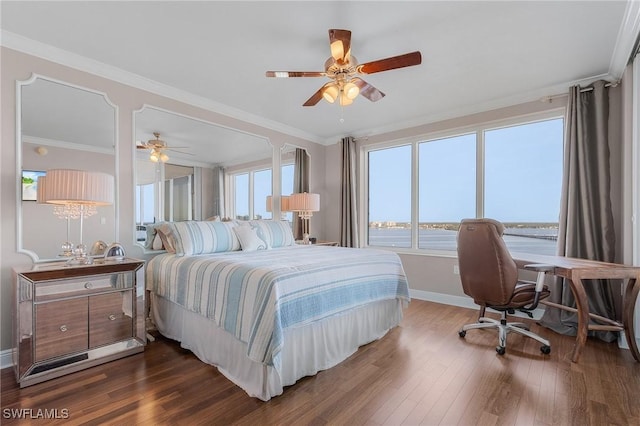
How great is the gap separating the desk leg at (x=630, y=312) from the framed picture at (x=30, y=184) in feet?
16.0

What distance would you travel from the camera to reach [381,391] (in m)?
1.92

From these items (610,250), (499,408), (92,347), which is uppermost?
(610,250)

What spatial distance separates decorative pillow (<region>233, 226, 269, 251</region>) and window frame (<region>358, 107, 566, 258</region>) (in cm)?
214

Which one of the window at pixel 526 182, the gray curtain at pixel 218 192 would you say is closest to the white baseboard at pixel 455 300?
the window at pixel 526 182

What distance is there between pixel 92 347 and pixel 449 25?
3.70 meters

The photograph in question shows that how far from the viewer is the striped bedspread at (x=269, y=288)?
5.87 feet

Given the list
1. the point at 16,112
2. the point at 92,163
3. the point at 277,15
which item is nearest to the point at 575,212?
the point at 277,15

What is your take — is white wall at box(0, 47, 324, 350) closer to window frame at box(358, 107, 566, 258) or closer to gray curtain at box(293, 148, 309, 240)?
gray curtain at box(293, 148, 309, 240)

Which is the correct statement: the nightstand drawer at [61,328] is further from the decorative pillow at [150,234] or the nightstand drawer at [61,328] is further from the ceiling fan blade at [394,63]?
the ceiling fan blade at [394,63]

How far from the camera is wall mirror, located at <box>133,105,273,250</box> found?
3029mm

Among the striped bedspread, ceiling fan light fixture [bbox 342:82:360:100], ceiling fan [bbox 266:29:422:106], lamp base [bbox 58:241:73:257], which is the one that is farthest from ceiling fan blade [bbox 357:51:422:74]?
lamp base [bbox 58:241:73:257]

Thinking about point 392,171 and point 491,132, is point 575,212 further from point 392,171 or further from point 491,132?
point 392,171

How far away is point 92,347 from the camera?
223 cm

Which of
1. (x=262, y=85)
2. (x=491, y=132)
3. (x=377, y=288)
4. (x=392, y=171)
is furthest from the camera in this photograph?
(x=392, y=171)
